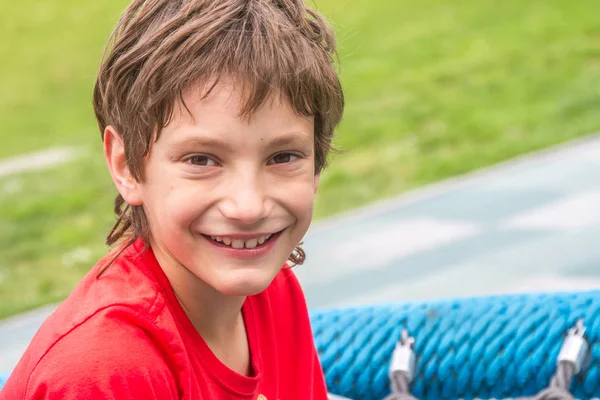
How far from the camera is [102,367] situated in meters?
1.20

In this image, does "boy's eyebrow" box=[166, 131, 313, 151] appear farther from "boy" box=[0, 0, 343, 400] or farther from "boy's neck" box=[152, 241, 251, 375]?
"boy's neck" box=[152, 241, 251, 375]

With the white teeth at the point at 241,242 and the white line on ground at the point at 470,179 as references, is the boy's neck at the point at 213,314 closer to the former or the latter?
the white teeth at the point at 241,242

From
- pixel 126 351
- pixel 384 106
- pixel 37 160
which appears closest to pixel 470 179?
pixel 384 106

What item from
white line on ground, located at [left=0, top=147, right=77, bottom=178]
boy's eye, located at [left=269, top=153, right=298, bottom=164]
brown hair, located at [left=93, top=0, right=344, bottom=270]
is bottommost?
boy's eye, located at [left=269, top=153, right=298, bottom=164]

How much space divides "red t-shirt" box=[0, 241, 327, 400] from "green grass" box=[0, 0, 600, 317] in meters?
2.47

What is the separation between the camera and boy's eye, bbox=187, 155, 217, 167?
1.27m

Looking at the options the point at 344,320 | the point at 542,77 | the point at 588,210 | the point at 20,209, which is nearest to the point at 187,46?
the point at 344,320

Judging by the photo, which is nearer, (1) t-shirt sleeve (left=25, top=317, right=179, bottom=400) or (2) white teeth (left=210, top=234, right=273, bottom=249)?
(1) t-shirt sleeve (left=25, top=317, right=179, bottom=400)

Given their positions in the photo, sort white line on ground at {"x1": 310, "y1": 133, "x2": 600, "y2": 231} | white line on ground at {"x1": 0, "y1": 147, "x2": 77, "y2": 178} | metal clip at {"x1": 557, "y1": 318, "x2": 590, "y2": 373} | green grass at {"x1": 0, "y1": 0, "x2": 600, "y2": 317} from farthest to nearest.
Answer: white line on ground at {"x1": 0, "y1": 147, "x2": 77, "y2": 178}
green grass at {"x1": 0, "y1": 0, "x2": 600, "y2": 317}
white line on ground at {"x1": 310, "y1": 133, "x2": 600, "y2": 231}
metal clip at {"x1": 557, "y1": 318, "x2": 590, "y2": 373}

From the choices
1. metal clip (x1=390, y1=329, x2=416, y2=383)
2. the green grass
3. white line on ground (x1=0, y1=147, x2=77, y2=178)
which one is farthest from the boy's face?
white line on ground (x1=0, y1=147, x2=77, y2=178)

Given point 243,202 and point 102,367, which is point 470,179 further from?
point 102,367

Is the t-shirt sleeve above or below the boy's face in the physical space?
below

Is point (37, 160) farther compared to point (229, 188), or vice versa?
point (37, 160)

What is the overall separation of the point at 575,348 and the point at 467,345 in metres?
0.20
